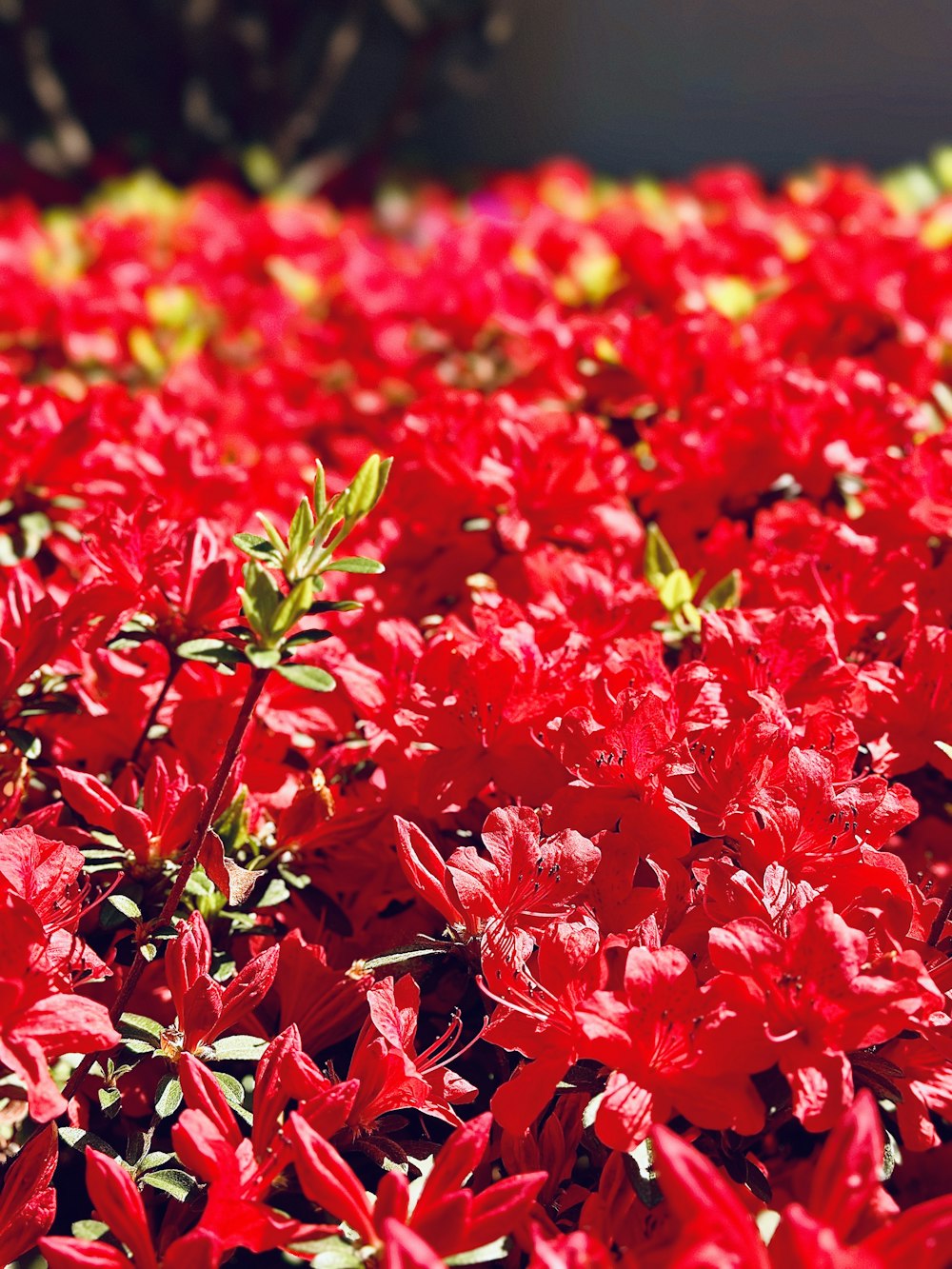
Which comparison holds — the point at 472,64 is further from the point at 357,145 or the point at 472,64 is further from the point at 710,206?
the point at 710,206

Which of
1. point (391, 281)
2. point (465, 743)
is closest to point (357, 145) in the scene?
point (391, 281)

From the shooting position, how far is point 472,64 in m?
7.35

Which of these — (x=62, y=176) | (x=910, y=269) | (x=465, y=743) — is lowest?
(x=62, y=176)

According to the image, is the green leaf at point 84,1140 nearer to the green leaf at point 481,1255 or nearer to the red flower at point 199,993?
the red flower at point 199,993

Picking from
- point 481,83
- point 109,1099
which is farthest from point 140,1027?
point 481,83

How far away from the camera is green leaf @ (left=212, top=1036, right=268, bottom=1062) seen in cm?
94

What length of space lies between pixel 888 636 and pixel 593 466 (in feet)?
1.35

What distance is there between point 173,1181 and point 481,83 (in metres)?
9.00

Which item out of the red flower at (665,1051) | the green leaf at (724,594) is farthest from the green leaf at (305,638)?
the green leaf at (724,594)

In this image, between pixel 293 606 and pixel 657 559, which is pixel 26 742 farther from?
pixel 657 559

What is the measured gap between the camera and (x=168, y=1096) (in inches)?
35.5

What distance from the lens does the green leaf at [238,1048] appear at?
943 mm

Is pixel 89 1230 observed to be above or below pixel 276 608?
below

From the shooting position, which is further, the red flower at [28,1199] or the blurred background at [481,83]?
the blurred background at [481,83]
